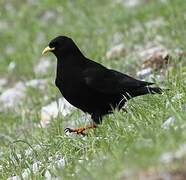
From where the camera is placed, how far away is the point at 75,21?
51.9 ft

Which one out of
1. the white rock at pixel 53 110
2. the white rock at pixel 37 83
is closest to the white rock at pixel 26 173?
the white rock at pixel 53 110

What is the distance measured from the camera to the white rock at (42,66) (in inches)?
526

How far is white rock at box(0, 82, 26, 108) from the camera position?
1183cm

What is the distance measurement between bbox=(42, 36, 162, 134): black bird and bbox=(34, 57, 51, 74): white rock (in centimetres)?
498

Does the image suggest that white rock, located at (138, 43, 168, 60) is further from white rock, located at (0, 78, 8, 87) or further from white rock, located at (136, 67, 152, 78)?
white rock, located at (0, 78, 8, 87)

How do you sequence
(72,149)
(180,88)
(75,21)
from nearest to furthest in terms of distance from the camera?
1. (72,149)
2. (180,88)
3. (75,21)

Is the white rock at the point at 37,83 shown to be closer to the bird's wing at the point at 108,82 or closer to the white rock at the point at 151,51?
the white rock at the point at 151,51

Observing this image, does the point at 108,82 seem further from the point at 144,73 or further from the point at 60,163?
the point at 144,73

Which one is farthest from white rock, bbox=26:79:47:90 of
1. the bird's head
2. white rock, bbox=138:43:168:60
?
the bird's head

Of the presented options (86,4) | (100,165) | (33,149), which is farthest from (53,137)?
(86,4)

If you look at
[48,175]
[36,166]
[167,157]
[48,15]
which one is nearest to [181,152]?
[167,157]

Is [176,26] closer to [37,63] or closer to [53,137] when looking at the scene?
Result: [37,63]

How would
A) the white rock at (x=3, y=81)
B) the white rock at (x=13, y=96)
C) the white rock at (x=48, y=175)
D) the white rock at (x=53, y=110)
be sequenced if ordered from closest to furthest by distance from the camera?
the white rock at (x=48, y=175), the white rock at (x=53, y=110), the white rock at (x=13, y=96), the white rock at (x=3, y=81)

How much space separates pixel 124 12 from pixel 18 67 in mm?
2217
